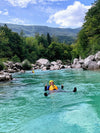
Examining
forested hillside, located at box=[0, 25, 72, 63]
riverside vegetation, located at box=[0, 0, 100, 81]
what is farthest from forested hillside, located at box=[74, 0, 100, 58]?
forested hillside, located at box=[0, 25, 72, 63]

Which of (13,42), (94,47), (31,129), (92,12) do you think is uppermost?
(92,12)

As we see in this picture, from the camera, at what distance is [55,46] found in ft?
244

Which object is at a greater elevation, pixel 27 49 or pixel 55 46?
pixel 55 46

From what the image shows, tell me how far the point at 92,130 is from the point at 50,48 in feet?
229

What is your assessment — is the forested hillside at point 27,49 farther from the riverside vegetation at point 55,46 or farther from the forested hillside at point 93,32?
the forested hillside at point 93,32

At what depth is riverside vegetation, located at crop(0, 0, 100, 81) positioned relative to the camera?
116 feet

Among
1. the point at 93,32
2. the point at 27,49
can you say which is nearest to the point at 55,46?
the point at 27,49

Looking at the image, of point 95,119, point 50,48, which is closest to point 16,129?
point 95,119

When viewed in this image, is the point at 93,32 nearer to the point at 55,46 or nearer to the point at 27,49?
the point at 27,49

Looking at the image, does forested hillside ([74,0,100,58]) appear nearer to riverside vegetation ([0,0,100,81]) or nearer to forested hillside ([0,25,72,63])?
riverside vegetation ([0,0,100,81])

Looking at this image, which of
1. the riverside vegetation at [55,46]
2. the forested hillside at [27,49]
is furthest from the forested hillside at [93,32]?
the forested hillside at [27,49]

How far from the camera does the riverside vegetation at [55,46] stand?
3544 centimetres

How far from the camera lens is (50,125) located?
16.3ft

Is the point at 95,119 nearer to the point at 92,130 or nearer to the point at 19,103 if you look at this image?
the point at 92,130
